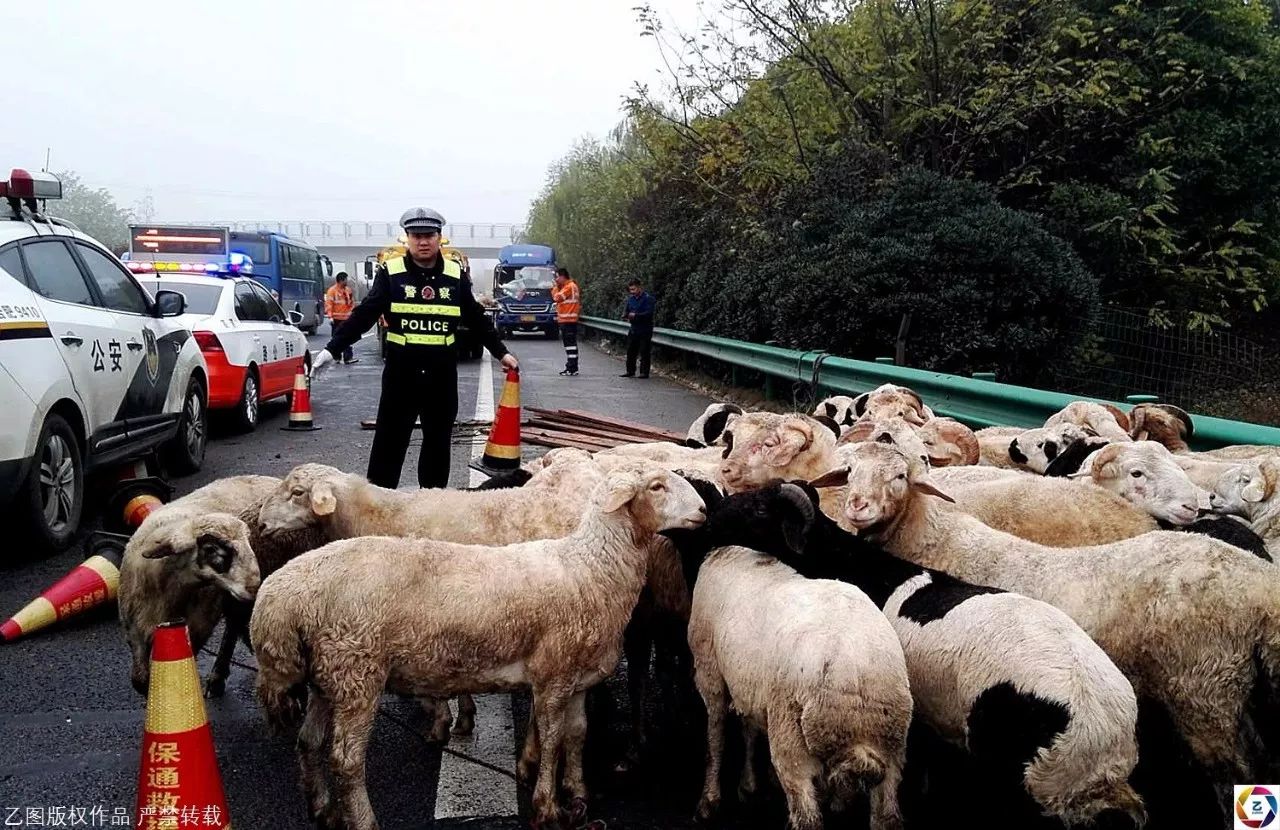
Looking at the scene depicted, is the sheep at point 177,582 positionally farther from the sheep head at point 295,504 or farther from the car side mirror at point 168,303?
the car side mirror at point 168,303

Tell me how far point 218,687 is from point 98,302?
420 cm

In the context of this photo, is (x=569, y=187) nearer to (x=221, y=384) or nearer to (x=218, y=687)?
(x=221, y=384)

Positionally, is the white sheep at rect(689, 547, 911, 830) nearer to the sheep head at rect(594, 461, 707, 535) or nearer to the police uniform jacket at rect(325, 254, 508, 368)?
the sheep head at rect(594, 461, 707, 535)

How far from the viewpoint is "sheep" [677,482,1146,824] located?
2889 mm

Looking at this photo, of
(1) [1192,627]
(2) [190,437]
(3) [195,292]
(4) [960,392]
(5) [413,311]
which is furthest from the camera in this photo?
A: (3) [195,292]

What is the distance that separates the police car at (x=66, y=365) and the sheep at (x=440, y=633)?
3456 millimetres

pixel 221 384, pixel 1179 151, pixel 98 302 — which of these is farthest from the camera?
pixel 1179 151

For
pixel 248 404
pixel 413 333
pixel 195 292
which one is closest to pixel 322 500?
pixel 413 333

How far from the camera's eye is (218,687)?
186 inches

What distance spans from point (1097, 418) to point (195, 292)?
1038cm

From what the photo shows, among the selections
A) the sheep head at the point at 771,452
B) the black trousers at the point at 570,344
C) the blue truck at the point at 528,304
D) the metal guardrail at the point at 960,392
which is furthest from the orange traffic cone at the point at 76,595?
the blue truck at the point at 528,304

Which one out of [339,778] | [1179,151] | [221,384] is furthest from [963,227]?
[339,778]

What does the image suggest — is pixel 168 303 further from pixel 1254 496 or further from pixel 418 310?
pixel 1254 496

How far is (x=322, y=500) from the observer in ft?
15.1
